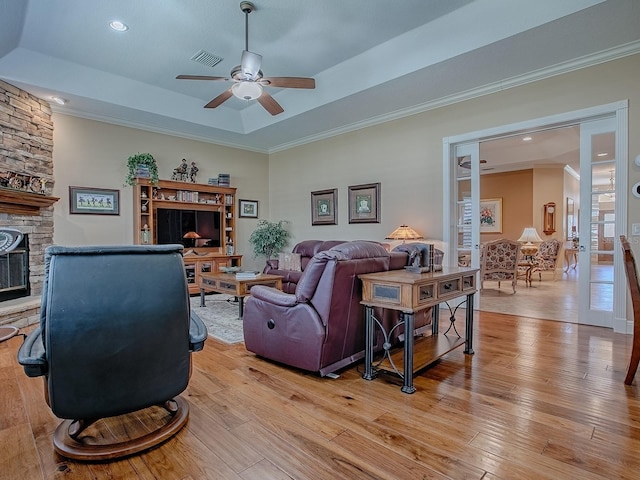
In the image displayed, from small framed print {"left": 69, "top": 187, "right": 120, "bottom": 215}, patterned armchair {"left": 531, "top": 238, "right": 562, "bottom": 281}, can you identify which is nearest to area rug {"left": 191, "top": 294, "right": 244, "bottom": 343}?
small framed print {"left": 69, "top": 187, "right": 120, "bottom": 215}

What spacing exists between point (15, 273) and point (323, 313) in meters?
4.31

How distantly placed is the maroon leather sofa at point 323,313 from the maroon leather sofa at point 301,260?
2.71m

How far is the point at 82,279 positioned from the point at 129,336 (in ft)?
1.10

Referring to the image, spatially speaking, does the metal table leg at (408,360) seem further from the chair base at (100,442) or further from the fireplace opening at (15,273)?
the fireplace opening at (15,273)

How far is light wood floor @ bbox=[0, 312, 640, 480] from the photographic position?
159cm

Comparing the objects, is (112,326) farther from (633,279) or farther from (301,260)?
(301,260)

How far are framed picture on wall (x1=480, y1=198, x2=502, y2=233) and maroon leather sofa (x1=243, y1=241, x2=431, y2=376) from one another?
830cm

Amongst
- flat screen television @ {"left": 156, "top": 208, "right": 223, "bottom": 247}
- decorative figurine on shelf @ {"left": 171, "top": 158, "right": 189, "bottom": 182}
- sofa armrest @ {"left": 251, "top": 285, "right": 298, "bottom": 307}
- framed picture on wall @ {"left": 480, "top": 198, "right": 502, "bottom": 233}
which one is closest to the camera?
sofa armrest @ {"left": 251, "top": 285, "right": 298, "bottom": 307}

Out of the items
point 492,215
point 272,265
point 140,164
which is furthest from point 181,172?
point 492,215

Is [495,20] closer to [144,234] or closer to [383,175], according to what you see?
[383,175]

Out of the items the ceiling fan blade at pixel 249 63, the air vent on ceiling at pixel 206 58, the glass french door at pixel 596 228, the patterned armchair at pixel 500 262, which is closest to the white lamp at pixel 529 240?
the patterned armchair at pixel 500 262

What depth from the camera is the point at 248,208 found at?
7492 mm

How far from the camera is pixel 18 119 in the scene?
457cm

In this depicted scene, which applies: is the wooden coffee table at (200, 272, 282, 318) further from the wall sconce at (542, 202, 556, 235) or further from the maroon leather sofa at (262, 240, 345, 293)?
the wall sconce at (542, 202, 556, 235)
